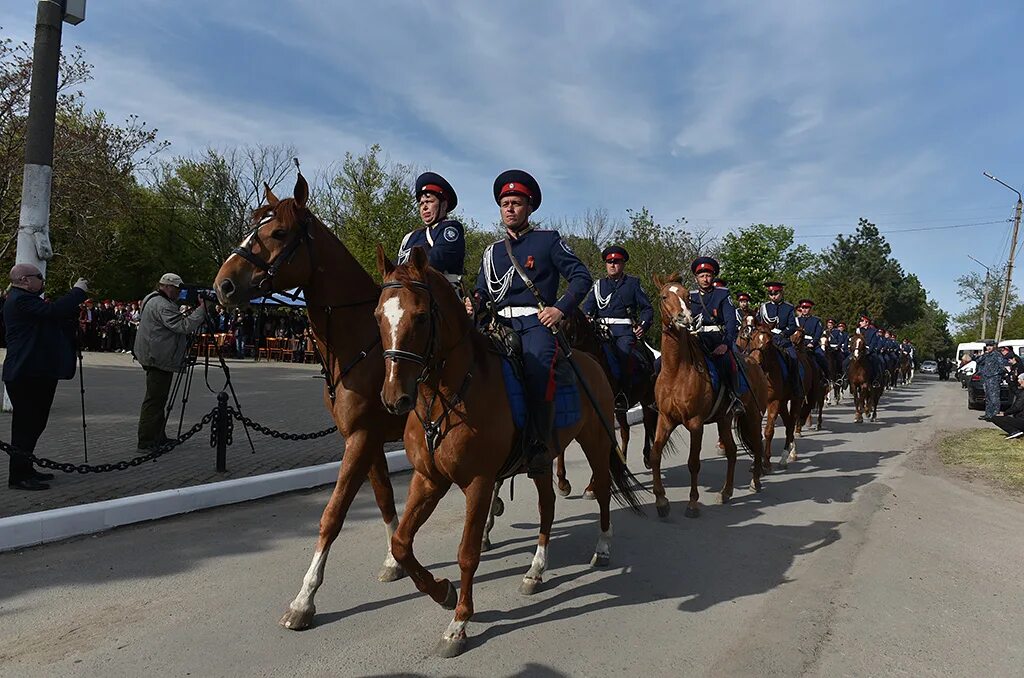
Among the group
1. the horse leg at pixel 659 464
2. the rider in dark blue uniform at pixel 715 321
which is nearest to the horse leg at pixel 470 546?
the horse leg at pixel 659 464

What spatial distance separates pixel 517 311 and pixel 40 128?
9011 mm

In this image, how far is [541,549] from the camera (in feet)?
15.6

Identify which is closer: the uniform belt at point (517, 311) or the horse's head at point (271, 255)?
the horse's head at point (271, 255)

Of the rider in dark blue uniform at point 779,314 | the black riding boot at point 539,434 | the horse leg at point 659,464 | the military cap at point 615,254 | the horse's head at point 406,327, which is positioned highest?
the military cap at point 615,254

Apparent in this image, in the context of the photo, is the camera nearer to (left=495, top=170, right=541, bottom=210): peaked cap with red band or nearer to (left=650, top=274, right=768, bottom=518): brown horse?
(left=495, top=170, right=541, bottom=210): peaked cap with red band

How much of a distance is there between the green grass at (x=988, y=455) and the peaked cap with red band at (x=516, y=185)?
7872mm

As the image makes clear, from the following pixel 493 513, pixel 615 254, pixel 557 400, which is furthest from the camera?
pixel 615 254

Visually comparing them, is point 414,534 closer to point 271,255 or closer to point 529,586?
point 529,586

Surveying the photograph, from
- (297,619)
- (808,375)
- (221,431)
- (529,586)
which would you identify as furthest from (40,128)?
(808,375)

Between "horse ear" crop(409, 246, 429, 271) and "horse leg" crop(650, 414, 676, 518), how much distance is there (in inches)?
162

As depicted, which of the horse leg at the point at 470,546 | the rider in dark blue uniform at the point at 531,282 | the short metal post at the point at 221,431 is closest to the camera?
the horse leg at the point at 470,546

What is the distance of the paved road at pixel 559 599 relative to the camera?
3549 mm

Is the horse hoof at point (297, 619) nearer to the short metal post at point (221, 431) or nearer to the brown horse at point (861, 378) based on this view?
the short metal post at point (221, 431)

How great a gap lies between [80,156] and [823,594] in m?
22.3
